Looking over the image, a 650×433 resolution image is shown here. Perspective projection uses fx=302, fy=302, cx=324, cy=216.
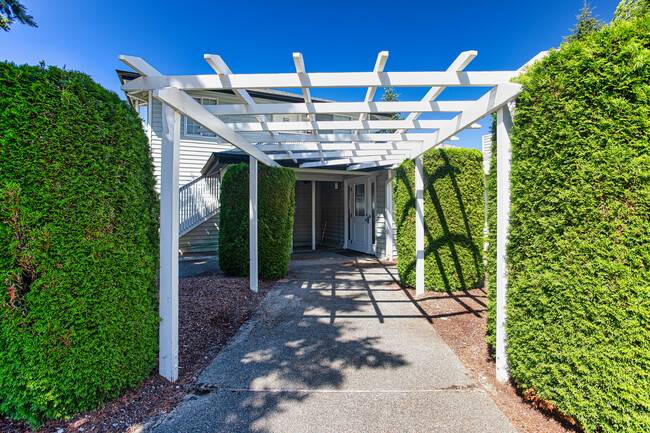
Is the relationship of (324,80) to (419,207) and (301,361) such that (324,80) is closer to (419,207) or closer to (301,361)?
(301,361)

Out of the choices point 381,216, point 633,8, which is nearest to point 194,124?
point 381,216

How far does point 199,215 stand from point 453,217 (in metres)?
7.62

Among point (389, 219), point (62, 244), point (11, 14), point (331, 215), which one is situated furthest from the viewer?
point (331, 215)

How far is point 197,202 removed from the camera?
9703 millimetres

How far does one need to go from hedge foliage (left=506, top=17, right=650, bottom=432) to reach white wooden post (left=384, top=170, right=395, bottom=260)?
6.10m

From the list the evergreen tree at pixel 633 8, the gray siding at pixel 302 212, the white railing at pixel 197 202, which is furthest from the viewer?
the gray siding at pixel 302 212

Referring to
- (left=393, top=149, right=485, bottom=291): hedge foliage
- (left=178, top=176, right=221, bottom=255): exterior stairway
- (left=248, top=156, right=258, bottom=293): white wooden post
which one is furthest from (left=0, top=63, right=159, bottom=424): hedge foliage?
(left=178, top=176, right=221, bottom=255): exterior stairway

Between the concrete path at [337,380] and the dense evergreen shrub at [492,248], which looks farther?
the dense evergreen shrub at [492,248]

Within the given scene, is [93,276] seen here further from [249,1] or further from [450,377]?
[249,1]

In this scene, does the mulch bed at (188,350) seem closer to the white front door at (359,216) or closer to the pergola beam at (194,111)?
the pergola beam at (194,111)

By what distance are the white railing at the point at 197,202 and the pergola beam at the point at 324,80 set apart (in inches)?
267

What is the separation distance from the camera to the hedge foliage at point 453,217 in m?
5.27

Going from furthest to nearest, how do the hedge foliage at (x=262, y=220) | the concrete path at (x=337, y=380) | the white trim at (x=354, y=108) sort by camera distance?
the hedge foliage at (x=262, y=220) → the white trim at (x=354, y=108) → the concrete path at (x=337, y=380)

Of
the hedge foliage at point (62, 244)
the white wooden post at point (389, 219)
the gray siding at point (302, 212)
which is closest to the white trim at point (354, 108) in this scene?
the hedge foliage at point (62, 244)
